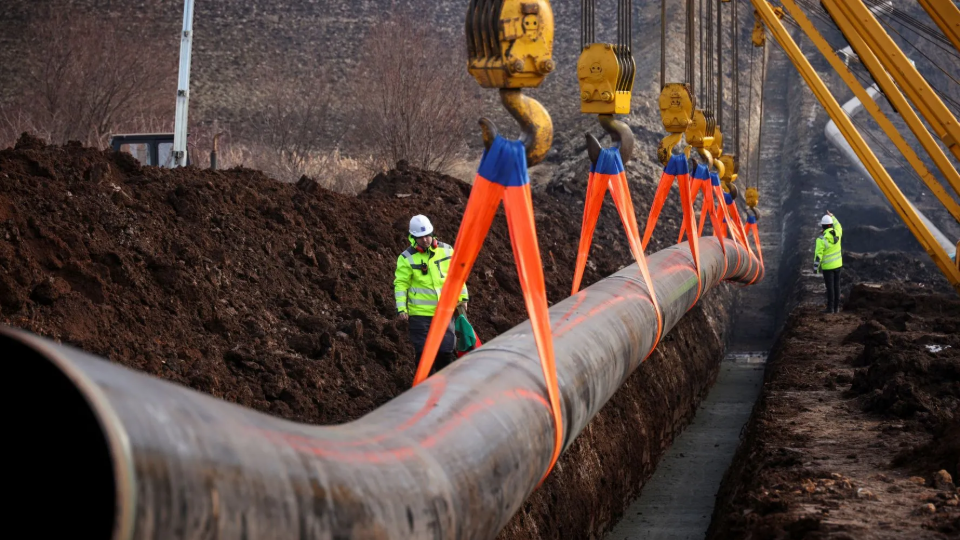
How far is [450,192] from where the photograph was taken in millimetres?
13875

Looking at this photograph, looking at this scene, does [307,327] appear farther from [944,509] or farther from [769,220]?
[769,220]

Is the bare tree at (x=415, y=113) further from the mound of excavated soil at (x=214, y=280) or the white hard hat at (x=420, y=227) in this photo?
the white hard hat at (x=420, y=227)

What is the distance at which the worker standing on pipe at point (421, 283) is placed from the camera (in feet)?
25.0

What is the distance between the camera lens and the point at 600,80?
24.8 feet

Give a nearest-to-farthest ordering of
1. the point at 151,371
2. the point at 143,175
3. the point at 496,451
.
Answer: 1. the point at 496,451
2. the point at 151,371
3. the point at 143,175

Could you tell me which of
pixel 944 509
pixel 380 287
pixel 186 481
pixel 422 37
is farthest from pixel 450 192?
pixel 422 37

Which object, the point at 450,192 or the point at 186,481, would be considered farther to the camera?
the point at 450,192

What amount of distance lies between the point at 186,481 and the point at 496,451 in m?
1.66

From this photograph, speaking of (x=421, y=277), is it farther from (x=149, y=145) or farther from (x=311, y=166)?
(x=311, y=166)

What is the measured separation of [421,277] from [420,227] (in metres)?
0.39

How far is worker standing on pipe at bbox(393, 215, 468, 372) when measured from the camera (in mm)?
7633

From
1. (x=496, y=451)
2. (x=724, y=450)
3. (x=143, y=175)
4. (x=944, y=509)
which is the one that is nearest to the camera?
(x=496, y=451)

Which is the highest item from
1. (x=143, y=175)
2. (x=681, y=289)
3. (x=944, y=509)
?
(x=143, y=175)

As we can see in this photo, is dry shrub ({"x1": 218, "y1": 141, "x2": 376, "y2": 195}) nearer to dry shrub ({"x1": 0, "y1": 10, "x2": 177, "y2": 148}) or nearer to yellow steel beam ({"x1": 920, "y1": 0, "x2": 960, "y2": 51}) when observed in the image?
dry shrub ({"x1": 0, "y1": 10, "x2": 177, "y2": 148})
